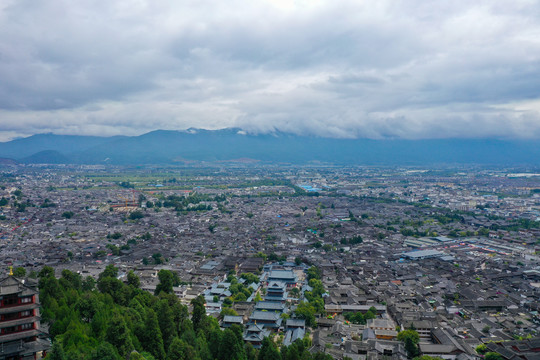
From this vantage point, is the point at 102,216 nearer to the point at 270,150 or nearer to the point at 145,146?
the point at 270,150

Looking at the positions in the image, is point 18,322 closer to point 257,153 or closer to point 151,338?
point 151,338

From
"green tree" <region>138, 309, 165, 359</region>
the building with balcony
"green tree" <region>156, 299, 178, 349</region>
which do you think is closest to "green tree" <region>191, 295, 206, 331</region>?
"green tree" <region>156, 299, 178, 349</region>

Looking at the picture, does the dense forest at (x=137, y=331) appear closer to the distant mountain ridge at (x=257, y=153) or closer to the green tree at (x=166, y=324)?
the green tree at (x=166, y=324)

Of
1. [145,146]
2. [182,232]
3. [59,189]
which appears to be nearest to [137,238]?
[182,232]

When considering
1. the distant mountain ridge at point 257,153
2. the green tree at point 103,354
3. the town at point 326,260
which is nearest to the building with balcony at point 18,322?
the green tree at point 103,354

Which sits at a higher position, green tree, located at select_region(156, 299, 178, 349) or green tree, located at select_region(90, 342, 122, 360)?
green tree, located at select_region(90, 342, 122, 360)

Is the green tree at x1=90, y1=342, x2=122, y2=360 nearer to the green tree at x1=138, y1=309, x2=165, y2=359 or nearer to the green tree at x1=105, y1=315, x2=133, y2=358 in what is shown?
the green tree at x1=105, y1=315, x2=133, y2=358
